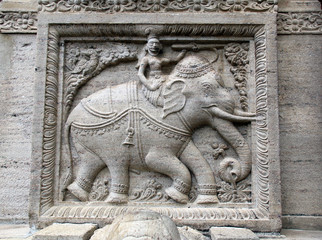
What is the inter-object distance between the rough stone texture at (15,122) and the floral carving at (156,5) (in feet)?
2.05

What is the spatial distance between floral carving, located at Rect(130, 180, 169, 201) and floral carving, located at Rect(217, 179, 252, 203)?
0.64 m

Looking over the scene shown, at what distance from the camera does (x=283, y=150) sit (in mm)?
4074

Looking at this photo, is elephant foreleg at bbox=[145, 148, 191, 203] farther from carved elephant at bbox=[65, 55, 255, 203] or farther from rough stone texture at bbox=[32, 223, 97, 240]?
rough stone texture at bbox=[32, 223, 97, 240]

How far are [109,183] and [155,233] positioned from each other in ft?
4.68

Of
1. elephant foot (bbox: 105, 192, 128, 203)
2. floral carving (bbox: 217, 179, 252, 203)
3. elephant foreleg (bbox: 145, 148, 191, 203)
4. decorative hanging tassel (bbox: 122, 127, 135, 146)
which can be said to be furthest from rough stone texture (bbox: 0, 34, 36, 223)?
floral carving (bbox: 217, 179, 252, 203)

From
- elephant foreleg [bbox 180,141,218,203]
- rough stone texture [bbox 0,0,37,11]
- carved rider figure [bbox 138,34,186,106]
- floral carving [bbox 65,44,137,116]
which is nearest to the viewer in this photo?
elephant foreleg [bbox 180,141,218,203]

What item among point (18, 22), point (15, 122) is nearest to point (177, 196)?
point (15, 122)

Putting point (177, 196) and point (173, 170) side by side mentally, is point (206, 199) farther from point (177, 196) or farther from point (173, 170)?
point (173, 170)

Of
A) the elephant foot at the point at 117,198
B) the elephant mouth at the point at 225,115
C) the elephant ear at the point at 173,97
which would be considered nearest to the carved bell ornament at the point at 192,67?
the elephant ear at the point at 173,97

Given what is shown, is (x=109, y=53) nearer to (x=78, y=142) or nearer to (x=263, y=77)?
(x=78, y=142)

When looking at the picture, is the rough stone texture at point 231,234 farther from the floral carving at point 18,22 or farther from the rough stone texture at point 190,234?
the floral carving at point 18,22

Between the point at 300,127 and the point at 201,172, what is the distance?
54.6 inches

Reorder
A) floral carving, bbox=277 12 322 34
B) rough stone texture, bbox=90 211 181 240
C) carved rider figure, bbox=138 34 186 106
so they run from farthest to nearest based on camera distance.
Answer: floral carving, bbox=277 12 322 34, carved rider figure, bbox=138 34 186 106, rough stone texture, bbox=90 211 181 240

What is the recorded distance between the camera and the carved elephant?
12.6 feet
